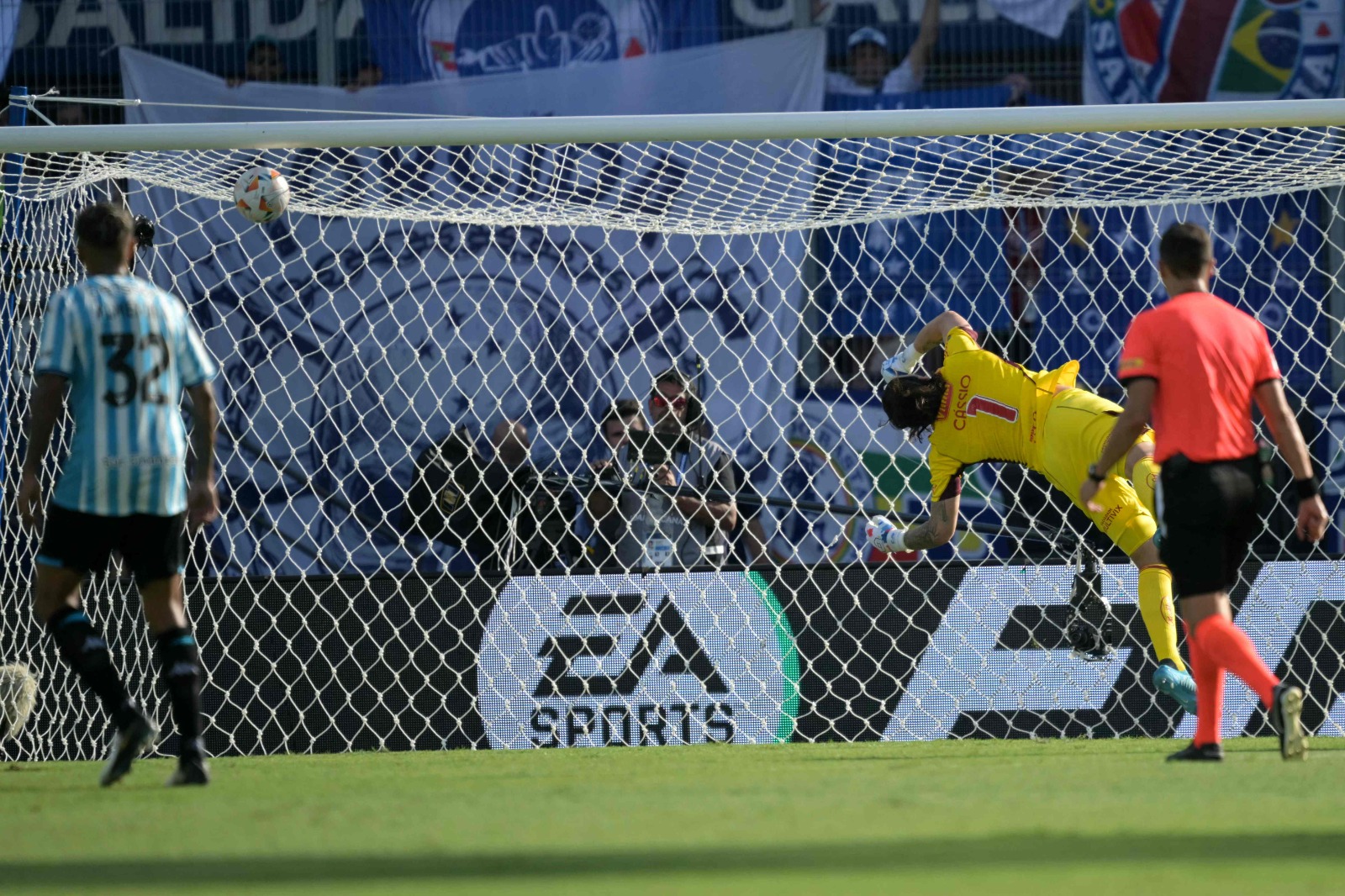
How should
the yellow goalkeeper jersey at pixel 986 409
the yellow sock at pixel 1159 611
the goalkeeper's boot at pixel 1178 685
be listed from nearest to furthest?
the goalkeeper's boot at pixel 1178 685 < the yellow sock at pixel 1159 611 < the yellow goalkeeper jersey at pixel 986 409

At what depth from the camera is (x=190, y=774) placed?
160 inches

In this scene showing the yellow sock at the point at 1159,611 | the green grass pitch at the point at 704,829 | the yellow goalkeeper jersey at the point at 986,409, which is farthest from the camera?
the yellow goalkeeper jersey at the point at 986,409

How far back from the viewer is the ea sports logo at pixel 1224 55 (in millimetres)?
9414

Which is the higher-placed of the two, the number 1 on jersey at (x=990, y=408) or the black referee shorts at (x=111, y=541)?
the number 1 on jersey at (x=990, y=408)

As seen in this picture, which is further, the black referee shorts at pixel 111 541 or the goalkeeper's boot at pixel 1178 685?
the goalkeeper's boot at pixel 1178 685

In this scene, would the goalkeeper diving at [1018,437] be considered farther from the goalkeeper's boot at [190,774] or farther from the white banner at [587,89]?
the white banner at [587,89]

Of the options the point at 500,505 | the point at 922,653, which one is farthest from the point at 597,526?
the point at 922,653

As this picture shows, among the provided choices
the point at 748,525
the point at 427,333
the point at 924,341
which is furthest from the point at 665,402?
the point at 427,333

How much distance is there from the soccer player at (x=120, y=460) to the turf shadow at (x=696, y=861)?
1.27 m

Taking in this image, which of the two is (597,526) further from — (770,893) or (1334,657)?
(770,893)

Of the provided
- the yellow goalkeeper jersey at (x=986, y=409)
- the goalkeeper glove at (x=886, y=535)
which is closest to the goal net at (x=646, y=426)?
the goalkeeper glove at (x=886, y=535)

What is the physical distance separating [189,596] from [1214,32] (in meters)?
6.92

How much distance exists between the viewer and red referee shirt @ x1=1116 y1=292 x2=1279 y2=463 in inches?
163

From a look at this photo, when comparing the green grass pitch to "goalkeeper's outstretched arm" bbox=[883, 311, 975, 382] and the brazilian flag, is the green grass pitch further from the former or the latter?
the brazilian flag
